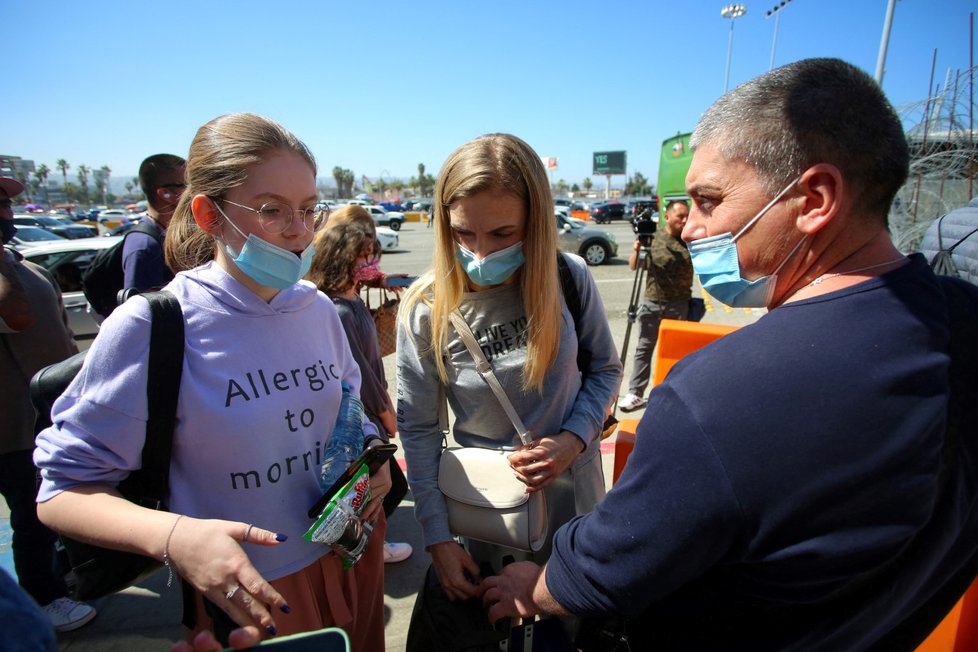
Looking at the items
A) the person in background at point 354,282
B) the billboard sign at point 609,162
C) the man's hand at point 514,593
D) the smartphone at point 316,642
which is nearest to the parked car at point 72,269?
the person in background at point 354,282

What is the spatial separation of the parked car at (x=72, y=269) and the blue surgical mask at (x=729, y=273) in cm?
895

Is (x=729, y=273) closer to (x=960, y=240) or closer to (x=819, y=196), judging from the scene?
(x=819, y=196)

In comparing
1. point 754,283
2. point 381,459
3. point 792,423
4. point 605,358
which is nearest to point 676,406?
point 792,423

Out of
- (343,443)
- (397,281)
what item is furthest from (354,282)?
(343,443)

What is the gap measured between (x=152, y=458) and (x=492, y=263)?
1081 mm

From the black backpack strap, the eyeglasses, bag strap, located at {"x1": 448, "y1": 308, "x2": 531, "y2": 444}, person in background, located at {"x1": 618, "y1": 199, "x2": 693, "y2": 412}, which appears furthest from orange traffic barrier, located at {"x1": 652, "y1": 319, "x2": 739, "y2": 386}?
the eyeglasses

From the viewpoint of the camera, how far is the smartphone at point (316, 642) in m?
0.78

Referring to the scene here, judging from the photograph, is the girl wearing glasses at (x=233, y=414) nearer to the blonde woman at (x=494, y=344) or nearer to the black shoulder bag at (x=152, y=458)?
the black shoulder bag at (x=152, y=458)

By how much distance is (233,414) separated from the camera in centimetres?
127

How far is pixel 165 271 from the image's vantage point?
9.61 feet

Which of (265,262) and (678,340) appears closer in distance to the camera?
(265,262)

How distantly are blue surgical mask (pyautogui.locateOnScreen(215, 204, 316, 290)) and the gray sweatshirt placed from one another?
440 millimetres

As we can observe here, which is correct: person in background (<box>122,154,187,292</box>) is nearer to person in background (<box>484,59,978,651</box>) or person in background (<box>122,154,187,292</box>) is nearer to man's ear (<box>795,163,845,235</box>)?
person in background (<box>484,59,978,651</box>)

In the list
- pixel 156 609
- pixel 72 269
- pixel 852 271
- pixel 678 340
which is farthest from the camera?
pixel 72 269
